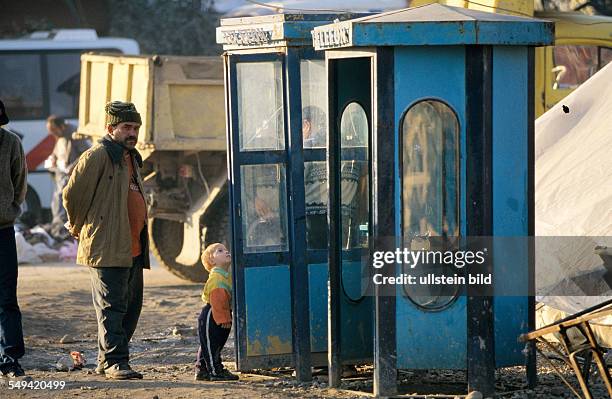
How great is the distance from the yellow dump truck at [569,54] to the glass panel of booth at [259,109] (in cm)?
442

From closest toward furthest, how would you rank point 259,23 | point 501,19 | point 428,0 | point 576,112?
point 501,19 → point 259,23 → point 576,112 → point 428,0

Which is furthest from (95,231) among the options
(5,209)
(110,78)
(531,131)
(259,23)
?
(110,78)

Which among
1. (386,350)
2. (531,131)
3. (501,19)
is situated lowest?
(386,350)

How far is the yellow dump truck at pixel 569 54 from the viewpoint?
11.3 m

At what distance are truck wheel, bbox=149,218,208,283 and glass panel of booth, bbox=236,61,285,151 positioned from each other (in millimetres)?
5789

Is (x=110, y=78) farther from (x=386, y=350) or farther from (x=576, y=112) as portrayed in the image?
(x=386, y=350)

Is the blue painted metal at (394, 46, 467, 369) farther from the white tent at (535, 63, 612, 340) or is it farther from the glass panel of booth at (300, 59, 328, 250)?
the white tent at (535, 63, 612, 340)

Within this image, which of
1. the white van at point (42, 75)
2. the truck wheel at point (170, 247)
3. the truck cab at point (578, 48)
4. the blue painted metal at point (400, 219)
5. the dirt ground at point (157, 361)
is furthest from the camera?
the white van at point (42, 75)

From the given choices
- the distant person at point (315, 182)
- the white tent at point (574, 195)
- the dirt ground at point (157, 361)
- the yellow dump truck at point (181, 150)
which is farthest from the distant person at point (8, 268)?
the yellow dump truck at point (181, 150)

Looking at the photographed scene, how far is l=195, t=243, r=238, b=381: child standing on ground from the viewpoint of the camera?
7301 mm

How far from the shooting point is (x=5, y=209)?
7562 millimetres

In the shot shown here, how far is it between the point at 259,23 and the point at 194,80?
5489mm

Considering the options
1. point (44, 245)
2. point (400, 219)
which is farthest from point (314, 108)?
point (44, 245)

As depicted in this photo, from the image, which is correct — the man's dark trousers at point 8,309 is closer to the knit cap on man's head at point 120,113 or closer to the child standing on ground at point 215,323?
the knit cap on man's head at point 120,113
